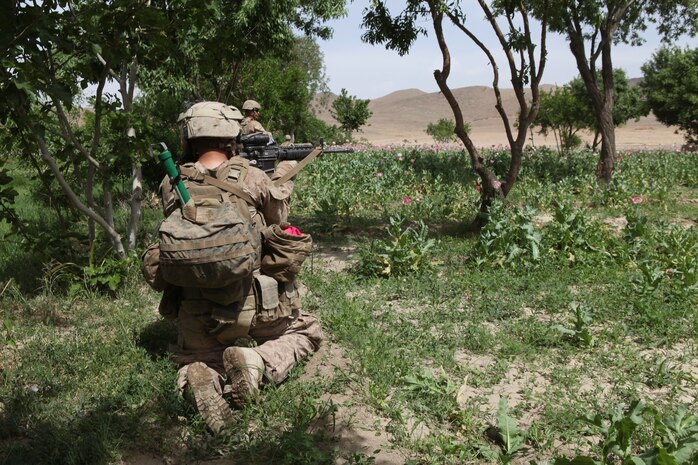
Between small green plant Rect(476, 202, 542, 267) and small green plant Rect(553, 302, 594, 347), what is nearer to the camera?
small green plant Rect(553, 302, 594, 347)

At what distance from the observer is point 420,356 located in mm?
4453

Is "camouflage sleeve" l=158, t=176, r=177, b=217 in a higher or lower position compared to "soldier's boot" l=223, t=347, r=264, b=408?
higher

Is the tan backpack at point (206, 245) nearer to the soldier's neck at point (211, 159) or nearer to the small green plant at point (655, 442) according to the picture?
the soldier's neck at point (211, 159)

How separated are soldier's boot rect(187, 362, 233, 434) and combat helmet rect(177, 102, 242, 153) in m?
1.45

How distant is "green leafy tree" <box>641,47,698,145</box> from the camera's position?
26562mm

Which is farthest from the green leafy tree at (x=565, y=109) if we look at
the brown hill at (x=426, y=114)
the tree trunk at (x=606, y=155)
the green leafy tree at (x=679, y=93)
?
the brown hill at (x=426, y=114)

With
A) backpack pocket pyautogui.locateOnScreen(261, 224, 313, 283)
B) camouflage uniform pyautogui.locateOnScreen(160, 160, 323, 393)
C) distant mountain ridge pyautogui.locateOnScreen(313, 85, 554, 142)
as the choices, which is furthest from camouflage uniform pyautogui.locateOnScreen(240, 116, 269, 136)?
distant mountain ridge pyautogui.locateOnScreen(313, 85, 554, 142)

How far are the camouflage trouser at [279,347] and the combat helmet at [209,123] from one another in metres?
1.28

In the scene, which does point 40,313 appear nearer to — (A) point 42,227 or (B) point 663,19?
(A) point 42,227

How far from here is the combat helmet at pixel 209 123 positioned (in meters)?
3.92

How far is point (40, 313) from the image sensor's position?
522 centimetres

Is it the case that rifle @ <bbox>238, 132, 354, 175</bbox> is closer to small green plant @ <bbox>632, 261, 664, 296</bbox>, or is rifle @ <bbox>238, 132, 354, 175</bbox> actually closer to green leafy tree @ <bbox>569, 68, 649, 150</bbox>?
small green plant @ <bbox>632, 261, 664, 296</bbox>

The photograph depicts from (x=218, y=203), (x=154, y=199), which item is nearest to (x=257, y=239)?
(x=218, y=203)

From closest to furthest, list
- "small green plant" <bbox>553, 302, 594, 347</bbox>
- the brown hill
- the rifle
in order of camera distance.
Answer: "small green plant" <bbox>553, 302, 594, 347</bbox>
the rifle
the brown hill
